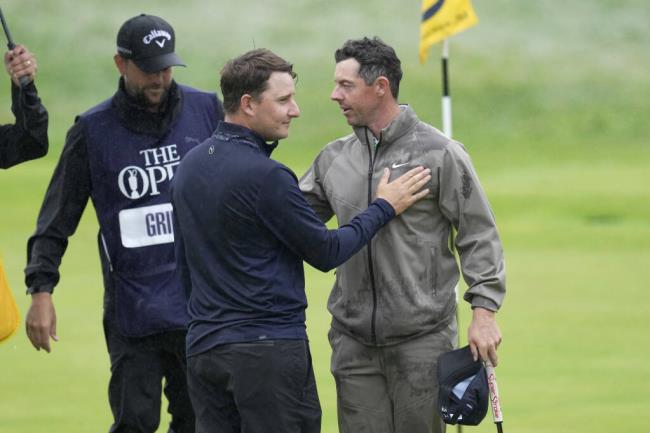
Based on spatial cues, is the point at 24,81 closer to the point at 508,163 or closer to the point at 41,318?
the point at 41,318

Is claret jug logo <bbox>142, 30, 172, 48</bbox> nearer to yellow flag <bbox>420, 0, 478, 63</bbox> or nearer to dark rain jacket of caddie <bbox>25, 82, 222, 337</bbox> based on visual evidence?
dark rain jacket of caddie <bbox>25, 82, 222, 337</bbox>

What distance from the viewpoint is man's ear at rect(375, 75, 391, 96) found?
5.56 m

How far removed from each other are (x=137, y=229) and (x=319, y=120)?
16.7 metres

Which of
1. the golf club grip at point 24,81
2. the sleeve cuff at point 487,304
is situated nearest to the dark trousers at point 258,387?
the sleeve cuff at point 487,304

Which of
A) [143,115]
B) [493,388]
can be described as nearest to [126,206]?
Result: [143,115]

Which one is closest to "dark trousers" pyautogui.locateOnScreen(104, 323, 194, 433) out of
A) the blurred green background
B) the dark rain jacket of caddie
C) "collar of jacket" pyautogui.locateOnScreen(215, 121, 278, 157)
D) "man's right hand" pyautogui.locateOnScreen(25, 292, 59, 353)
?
the dark rain jacket of caddie

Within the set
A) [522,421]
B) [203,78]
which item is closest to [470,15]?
[522,421]

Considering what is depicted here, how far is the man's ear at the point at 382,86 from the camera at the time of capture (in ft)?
18.2

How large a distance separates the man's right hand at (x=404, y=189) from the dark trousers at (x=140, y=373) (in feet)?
4.15

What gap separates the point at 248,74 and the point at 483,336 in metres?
1.24

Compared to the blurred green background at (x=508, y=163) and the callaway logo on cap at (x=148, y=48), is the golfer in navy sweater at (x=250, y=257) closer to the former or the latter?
the callaway logo on cap at (x=148, y=48)

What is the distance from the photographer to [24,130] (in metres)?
6.03

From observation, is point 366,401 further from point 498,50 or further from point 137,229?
point 498,50

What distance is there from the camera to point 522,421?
7953mm
